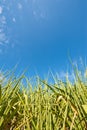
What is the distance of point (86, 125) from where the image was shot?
1687mm

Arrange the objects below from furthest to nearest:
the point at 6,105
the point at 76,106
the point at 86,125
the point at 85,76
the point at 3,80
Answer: the point at 3,80 → the point at 85,76 → the point at 6,105 → the point at 76,106 → the point at 86,125

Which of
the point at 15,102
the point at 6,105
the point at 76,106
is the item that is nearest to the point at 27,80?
the point at 15,102

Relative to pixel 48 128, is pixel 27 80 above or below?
above

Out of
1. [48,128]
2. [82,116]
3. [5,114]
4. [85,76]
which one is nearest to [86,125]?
[82,116]

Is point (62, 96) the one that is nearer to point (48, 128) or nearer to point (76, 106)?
point (76, 106)

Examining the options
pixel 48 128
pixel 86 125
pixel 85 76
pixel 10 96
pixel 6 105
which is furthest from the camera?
pixel 85 76

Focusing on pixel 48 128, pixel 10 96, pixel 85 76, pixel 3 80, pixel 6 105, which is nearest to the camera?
pixel 48 128

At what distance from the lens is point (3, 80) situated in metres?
2.44

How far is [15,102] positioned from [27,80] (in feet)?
1.22

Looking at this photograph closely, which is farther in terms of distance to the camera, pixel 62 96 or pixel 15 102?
pixel 15 102

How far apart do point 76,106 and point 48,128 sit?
1.10 ft

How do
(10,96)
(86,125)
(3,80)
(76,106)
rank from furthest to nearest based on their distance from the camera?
(3,80), (10,96), (76,106), (86,125)

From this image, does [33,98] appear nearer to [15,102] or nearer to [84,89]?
[15,102]

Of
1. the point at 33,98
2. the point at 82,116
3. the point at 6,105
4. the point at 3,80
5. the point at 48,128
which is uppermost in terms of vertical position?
the point at 3,80
